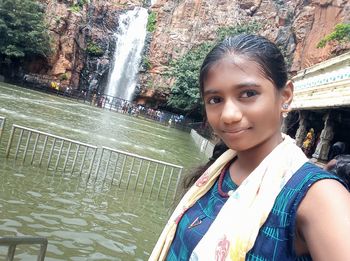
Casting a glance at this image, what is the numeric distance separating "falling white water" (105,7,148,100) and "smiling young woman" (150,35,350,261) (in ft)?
123

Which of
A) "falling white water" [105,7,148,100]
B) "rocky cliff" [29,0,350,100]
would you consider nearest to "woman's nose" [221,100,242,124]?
"rocky cliff" [29,0,350,100]

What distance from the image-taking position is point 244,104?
1.32 metres

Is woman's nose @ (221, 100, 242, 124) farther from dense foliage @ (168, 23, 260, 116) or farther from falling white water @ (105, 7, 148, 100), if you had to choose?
falling white water @ (105, 7, 148, 100)

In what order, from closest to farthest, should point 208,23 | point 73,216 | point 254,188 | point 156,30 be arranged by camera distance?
point 254,188 < point 73,216 < point 208,23 < point 156,30

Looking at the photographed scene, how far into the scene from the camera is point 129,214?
6.79 m

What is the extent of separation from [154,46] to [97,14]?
708cm

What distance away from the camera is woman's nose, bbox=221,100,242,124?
51.2 inches

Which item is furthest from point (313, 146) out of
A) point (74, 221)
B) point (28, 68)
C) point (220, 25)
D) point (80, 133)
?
point (28, 68)

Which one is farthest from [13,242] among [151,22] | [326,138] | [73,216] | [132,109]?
[151,22]

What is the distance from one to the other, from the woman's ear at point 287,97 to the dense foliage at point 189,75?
103ft

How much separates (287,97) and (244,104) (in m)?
0.23

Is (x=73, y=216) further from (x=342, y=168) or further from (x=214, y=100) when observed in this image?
(x=214, y=100)

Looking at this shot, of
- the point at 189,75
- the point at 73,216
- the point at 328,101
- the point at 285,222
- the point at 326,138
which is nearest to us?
the point at 285,222

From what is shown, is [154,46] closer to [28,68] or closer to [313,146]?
[28,68]
